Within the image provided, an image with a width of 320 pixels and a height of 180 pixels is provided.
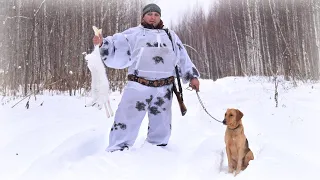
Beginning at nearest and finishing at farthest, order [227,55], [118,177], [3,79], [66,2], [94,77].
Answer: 1. [118,177]
2. [94,77]
3. [3,79]
4. [66,2]
5. [227,55]

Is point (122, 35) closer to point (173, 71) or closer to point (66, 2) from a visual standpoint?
point (173, 71)

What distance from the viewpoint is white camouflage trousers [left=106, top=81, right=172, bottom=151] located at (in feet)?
11.5

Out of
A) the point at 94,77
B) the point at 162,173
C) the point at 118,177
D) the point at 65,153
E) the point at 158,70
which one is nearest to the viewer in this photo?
the point at 118,177

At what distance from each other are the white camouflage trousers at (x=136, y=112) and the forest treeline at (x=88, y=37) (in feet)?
9.21

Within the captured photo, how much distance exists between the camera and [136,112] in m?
3.58

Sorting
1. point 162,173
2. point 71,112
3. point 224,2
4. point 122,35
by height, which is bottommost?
point 162,173

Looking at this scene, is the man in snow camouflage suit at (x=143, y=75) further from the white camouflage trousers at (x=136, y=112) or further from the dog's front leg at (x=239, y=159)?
the dog's front leg at (x=239, y=159)

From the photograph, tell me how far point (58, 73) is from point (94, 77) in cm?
454

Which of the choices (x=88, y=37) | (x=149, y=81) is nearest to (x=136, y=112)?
(x=149, y=81)

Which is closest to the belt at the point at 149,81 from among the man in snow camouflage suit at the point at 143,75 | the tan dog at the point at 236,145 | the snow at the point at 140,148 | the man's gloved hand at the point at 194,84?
the man in snow camouflage suit at the point at 143,75

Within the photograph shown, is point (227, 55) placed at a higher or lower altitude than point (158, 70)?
higher

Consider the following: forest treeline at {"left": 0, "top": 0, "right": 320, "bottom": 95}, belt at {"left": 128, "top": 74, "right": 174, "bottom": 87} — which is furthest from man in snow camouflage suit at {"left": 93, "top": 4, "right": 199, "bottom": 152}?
forest treeline at {"left": 0, "top": 0, "right": 320, "bottom": 95}

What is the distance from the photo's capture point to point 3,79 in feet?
26.1

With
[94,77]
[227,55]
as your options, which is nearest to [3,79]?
[94,77]
